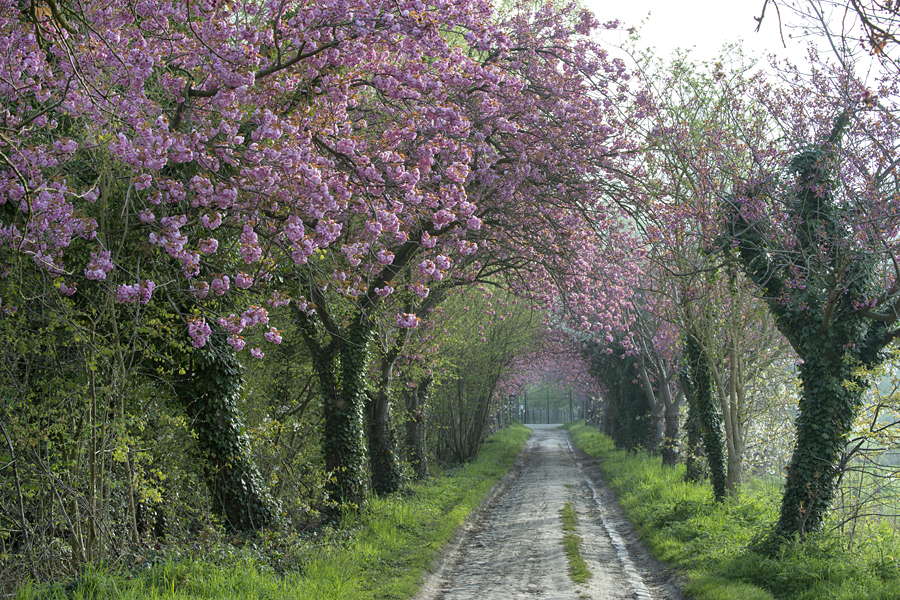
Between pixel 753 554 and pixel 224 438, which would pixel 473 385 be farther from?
pixel 224 438

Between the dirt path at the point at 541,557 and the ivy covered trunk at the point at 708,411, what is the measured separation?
6.63 feet

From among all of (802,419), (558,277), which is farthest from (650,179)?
(802,419)

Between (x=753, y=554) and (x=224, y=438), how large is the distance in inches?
270

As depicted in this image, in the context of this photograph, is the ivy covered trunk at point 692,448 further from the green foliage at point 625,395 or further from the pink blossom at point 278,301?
the pink blossom at point 278,301

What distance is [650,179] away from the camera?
39.5 ft

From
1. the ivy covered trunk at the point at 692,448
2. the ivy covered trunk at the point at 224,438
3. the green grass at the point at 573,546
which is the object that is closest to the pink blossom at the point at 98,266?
the ivy covered trunk at the point at 224,438

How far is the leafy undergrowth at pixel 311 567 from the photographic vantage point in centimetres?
573

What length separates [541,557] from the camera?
390 inches

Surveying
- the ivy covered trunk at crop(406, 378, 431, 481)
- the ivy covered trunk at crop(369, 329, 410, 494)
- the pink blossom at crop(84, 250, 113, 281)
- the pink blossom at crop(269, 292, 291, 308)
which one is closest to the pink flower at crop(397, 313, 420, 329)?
the pink blossom at crop(269, 292, 291, 308)

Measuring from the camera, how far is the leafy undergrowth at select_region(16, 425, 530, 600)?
573cm

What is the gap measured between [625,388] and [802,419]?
18.6m

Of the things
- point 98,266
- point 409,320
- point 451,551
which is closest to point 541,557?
point 451,551

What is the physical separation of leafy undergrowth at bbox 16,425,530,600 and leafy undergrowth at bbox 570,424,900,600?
3476 millimetres

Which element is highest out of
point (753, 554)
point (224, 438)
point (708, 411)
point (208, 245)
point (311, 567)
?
point (208, 245)
